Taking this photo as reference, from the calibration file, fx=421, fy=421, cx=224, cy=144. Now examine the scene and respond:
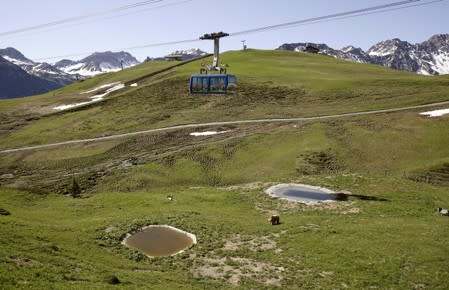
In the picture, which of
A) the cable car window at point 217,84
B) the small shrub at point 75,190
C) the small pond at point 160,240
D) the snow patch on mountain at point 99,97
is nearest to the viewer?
the small pond at point 160,240

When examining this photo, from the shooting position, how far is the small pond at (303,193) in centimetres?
5221

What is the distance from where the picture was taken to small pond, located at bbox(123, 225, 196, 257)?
3659cm

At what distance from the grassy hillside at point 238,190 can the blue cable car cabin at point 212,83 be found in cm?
809

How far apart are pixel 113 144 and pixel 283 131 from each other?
3417cm

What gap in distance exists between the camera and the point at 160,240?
38969 millimetres

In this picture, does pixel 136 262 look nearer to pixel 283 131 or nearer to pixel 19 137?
pixel 283 131

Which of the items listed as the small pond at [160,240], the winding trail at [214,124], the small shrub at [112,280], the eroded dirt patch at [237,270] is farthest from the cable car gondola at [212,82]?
the small shrub at [112,280]

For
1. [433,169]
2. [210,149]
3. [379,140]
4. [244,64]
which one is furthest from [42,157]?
[244,64]

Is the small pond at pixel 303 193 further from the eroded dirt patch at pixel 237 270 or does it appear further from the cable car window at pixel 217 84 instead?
the cable car window at pixel 217 84

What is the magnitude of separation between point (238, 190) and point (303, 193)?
29.4 feet

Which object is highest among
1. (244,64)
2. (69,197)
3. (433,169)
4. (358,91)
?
(244,64)

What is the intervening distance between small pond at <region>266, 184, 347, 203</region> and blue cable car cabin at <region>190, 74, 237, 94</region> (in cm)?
3302

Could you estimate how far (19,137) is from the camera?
99062 mm

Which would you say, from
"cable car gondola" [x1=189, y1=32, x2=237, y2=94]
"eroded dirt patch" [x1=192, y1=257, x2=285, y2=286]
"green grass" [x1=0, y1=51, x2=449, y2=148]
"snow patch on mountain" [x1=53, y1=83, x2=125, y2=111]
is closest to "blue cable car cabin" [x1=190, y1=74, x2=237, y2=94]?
"cable car gondola" [x1=189, y1=32, x2=237, y2=94]
